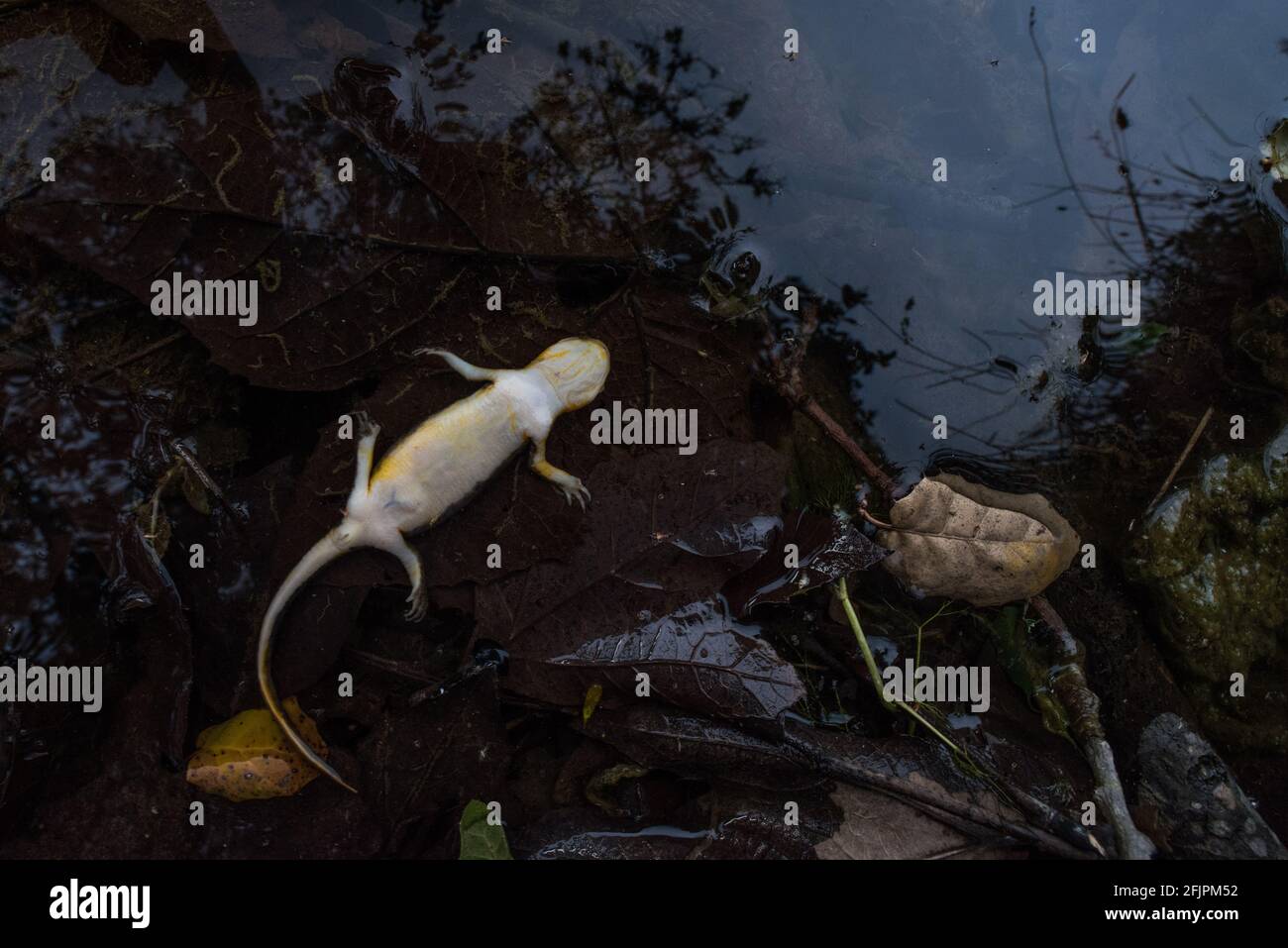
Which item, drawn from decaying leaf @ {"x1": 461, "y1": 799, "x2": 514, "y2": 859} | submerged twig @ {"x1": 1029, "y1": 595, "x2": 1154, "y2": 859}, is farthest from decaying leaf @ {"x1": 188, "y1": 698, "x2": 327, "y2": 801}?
submerged twig @ {"x1": 1029, "y1": 595, "x2": 1154, "y2": 859}

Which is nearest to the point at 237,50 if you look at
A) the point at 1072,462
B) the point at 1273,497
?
the point at 1072,462

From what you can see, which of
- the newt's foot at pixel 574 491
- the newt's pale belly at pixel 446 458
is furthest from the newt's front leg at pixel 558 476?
the newt's pale belly at pixel 446 458

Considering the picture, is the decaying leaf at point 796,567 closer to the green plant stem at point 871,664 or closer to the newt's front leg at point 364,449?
the green plant stem at point 871,664

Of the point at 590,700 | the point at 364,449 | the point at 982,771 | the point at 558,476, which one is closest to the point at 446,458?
the point at 364,449

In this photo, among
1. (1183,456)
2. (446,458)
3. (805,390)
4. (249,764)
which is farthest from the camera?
A: (1183,456)

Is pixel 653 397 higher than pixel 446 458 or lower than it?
higher

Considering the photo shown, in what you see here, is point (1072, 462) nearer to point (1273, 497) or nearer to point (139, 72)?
point (1273, 497)

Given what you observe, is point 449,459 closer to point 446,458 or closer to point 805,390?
point 446,458

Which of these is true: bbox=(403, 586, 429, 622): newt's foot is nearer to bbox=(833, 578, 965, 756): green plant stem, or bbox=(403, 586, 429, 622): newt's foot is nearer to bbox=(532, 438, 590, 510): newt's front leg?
bbox=(532, 438, 590, 510): newt's front leg
